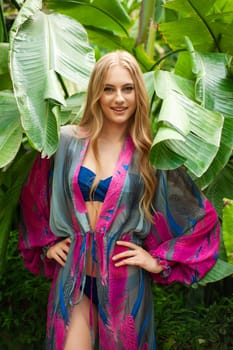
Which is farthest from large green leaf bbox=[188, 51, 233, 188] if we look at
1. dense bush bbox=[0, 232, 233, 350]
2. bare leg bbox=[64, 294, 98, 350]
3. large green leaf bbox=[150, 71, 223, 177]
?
dense bush bbox=[0, 232, 233, 350]

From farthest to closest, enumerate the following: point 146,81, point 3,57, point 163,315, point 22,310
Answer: point 22,310, point 163,315, point 3,57, point 146,81

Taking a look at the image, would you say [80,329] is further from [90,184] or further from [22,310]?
[22,310]

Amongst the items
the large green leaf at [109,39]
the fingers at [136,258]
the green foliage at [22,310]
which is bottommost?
the green foliage at [22,310]

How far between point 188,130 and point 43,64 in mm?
619

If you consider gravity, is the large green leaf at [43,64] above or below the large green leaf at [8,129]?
above

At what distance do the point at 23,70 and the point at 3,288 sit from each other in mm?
1565

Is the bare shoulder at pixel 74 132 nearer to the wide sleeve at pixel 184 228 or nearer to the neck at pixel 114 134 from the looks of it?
the neck at pixel 114 134

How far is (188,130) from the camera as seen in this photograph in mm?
2318

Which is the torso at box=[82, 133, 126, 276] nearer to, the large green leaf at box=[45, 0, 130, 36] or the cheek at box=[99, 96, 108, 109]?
the cheek at box=[99, 96, 108, 109]

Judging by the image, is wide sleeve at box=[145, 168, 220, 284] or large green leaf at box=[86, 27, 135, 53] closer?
wide sleeve at box=[145, 168, 220, 284]

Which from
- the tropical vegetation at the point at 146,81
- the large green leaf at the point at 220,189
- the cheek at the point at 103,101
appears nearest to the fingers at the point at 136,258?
the tropical vegetation at the point at 146,81

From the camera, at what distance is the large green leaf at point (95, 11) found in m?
3.37

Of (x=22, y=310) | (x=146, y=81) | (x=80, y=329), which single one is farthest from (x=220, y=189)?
(x=22, y=310)

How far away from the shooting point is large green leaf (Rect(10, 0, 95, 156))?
91.4 inches
